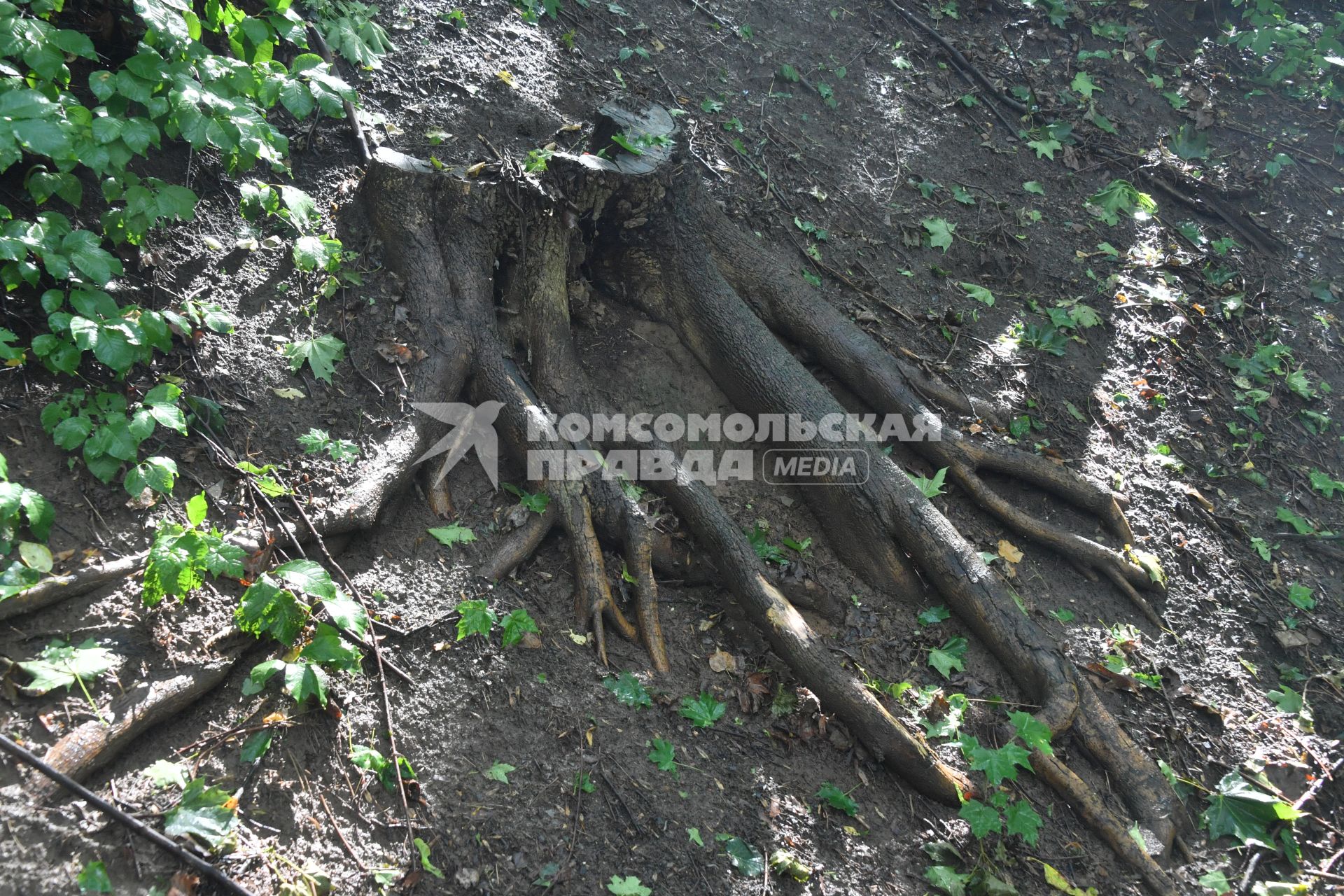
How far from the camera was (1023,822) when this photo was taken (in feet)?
10.5

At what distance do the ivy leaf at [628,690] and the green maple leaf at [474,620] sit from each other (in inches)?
Answer: 20.6

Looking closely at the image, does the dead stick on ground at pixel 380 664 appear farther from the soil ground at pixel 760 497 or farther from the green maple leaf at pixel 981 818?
the green maple leaf at pixel 981 818

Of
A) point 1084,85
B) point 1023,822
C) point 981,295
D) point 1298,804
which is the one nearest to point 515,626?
point 1023,822

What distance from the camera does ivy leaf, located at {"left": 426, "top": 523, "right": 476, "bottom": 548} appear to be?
3500 millimetres

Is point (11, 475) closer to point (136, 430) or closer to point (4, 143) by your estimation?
point (136, 430)

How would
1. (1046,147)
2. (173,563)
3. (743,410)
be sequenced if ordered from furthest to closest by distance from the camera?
(1046,147) → (743,410) → (173,563)

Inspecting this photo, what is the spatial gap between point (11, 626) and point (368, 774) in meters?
1.15

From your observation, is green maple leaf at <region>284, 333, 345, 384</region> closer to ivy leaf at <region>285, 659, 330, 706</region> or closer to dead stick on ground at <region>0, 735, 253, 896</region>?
ivy leaf at <region>285, 659, 330, 706</region>

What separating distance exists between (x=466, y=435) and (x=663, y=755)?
1.67m

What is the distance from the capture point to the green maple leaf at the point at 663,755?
313 centimetres

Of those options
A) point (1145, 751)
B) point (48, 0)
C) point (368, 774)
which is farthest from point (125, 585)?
point (1145, 751)

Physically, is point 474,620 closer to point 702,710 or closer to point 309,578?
point 309,578

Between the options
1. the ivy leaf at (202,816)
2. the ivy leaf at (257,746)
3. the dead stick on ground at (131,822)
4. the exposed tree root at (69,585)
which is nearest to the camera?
the dead stick on ground at (131,822)

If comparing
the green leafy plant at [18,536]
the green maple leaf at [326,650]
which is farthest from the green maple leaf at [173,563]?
the green maple leaf at [326,650]
